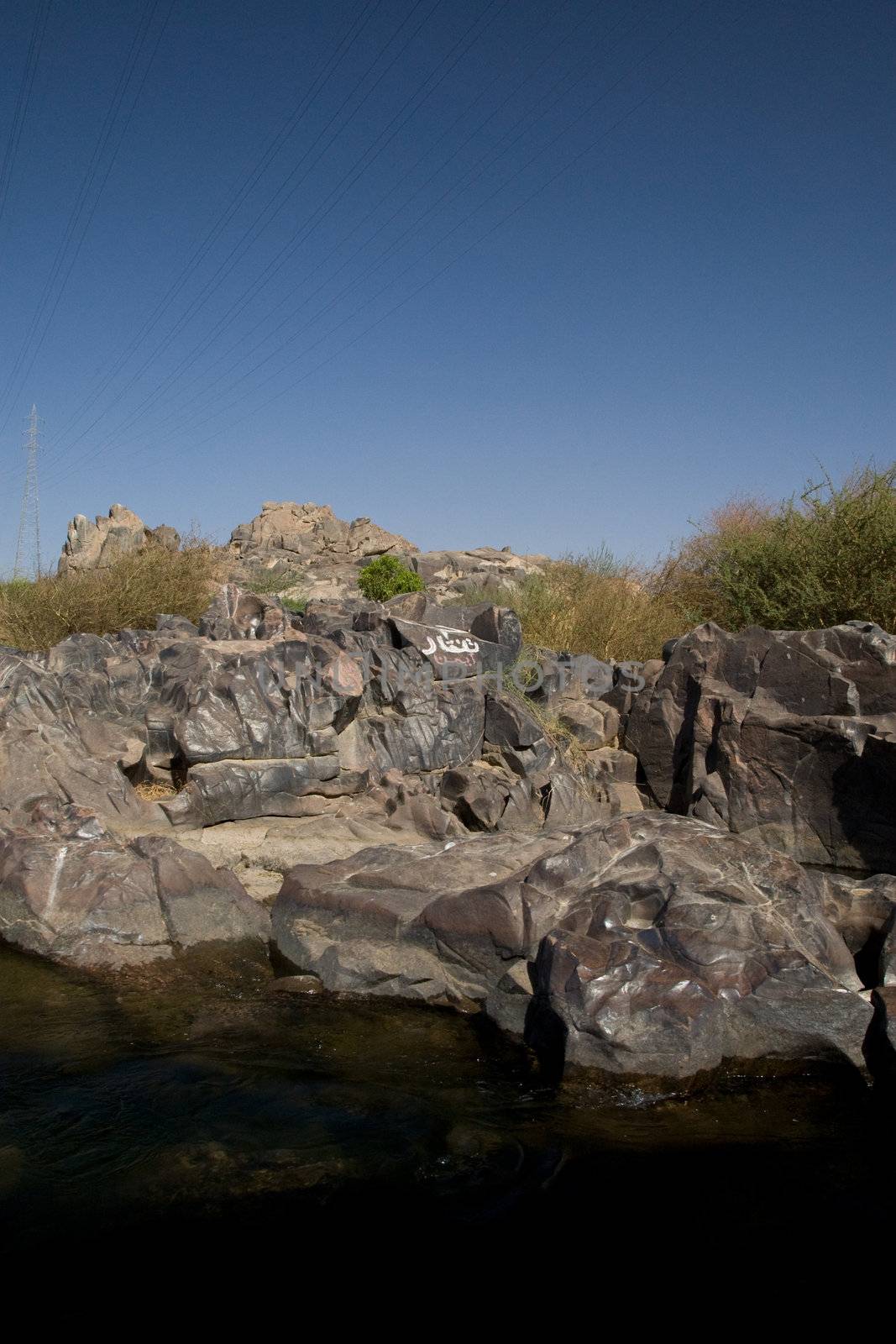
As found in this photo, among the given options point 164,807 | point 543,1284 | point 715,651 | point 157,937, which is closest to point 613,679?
point 715,651

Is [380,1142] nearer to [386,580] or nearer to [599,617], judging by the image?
[599,617]

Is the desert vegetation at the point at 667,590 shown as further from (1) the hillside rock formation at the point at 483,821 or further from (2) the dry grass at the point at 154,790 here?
(2) the dry grass at the point at 154,790

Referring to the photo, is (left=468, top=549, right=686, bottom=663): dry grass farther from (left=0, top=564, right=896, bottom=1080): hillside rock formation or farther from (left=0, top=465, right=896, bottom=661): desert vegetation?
(left=0, top=564, right=896, bottom=1080): hillside rock formation

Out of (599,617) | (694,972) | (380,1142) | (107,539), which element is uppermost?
(107,539)

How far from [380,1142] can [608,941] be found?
168 cm

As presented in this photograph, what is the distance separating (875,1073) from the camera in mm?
5039

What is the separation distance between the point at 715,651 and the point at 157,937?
6.98 metres

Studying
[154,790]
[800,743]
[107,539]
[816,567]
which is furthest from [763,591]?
[107,539]

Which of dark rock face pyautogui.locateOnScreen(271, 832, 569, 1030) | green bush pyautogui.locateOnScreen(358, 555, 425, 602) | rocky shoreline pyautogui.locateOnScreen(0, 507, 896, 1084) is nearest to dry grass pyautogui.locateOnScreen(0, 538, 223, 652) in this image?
green bush pyautogui.locateOnScreen(358, 555, 425, 602)

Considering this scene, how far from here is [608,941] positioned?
5.36 metres

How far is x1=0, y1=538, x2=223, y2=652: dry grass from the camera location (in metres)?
15.5

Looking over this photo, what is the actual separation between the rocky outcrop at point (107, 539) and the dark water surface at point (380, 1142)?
1520 centimetres

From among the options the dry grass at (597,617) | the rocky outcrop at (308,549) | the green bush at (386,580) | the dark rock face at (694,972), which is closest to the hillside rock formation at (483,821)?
the dark rock face at (694,972)

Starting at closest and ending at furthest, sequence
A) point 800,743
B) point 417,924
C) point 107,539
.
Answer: point 417,924
point 800,743
point 107,539
